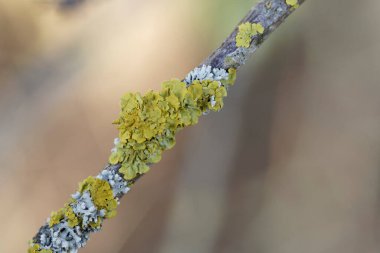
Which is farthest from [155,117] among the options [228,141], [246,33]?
[228,141]

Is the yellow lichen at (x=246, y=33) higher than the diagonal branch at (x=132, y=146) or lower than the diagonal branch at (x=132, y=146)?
higher

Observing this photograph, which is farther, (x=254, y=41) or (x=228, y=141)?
(x=228, y=141)

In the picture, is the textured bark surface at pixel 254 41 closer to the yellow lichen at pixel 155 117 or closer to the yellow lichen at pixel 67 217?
the yellow lichen at pixel 155 117

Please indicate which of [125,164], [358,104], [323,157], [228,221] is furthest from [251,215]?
[125,164]

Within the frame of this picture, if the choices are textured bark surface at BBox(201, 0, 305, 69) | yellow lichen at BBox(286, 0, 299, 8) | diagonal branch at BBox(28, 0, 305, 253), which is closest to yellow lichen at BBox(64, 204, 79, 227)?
diagonal branch at BBox(28, 0, 305, 253)

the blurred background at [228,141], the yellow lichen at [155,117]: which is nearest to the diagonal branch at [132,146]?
the yellow lichen at [155,117]

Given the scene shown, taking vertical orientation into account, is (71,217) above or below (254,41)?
below

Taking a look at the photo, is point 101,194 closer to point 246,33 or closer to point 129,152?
point 129,152
